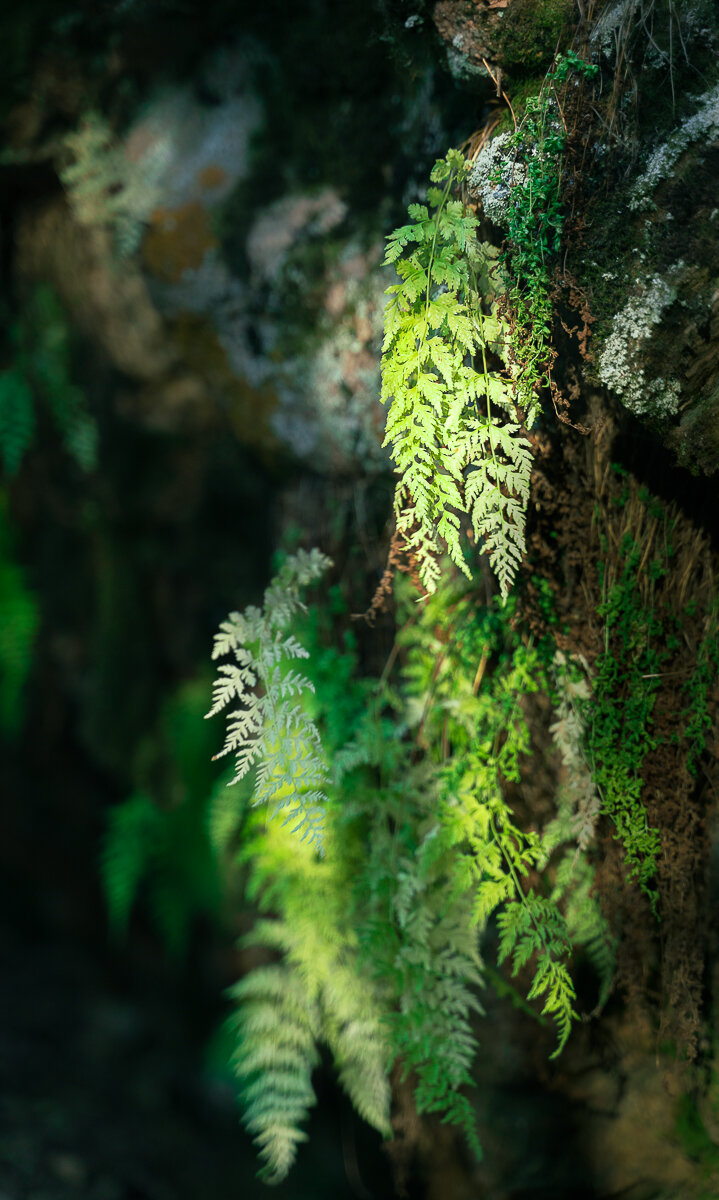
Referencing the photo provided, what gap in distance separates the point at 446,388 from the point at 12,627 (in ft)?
8.62

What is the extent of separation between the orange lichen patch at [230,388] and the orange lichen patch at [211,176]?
430 millimetres

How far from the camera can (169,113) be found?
109 inches

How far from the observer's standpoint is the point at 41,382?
10.5 ft

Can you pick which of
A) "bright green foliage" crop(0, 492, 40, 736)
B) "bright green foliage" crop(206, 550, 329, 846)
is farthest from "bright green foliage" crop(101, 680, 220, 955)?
"bright green foliage" crop(206, 550, 329, 846)

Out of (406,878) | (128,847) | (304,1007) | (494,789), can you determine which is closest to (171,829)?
(128,847)

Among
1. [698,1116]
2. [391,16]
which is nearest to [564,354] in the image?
[391,16]

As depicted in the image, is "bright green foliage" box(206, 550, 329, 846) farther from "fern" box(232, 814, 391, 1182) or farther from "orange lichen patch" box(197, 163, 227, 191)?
"orange lichen patch" box(197, 163, 227, 191)

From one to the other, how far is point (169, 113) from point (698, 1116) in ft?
11.4

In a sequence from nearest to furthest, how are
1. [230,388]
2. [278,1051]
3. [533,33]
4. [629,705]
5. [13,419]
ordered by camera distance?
[533,33] → [629,705] → [278,1051] → [230,388] → [13,419]

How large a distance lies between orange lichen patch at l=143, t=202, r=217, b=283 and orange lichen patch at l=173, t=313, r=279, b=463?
0.16 m

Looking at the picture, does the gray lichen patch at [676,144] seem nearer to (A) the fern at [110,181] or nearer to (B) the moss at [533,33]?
(B) the moss at [533,33]

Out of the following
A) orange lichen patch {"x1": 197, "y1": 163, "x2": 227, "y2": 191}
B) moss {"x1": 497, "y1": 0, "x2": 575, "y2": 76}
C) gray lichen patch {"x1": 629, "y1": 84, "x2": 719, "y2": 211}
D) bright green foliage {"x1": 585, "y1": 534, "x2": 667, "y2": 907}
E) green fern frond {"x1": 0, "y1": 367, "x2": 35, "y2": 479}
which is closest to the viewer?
gray lichen patch {"x1": 629, "y1": 84, "x2": 719, "y2": 211}

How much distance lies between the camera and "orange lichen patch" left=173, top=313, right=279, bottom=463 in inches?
106

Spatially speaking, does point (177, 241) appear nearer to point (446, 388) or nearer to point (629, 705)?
point (446, 388)
